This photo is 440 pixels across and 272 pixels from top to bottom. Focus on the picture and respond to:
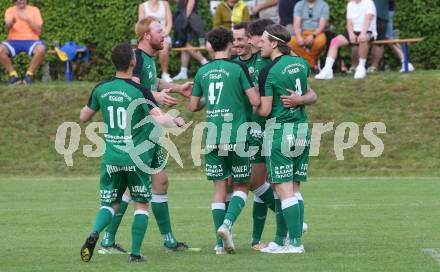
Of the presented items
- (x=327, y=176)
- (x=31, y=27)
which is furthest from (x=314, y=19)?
(x=31, y=27)

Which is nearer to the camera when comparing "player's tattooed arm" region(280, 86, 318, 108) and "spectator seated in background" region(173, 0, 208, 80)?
"player's tattooed arm" region(280, 86, 318, 108)

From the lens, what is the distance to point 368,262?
1010cm

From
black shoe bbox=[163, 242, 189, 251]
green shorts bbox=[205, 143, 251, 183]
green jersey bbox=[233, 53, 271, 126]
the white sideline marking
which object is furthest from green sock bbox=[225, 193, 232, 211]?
the white sideline marking

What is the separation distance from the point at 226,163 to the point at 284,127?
2.19 ft

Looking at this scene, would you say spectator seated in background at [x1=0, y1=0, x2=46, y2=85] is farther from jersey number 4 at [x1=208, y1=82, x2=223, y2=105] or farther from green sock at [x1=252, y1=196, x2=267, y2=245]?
jersey number 4 at [x1=208, y1=82, x2=223, y2=105]

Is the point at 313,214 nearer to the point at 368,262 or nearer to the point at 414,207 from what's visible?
the point at 414,207

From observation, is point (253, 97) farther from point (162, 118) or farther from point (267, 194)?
point (267, 194)

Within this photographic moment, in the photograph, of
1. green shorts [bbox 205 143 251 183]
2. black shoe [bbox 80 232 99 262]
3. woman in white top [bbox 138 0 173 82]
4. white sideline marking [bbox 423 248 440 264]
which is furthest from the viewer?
woman in white top [bbox 138 0 173 82]

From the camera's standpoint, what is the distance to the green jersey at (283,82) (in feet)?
35.7

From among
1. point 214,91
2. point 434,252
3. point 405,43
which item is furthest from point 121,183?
point 405,43

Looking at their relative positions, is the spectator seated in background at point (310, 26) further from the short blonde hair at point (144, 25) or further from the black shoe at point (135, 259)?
the black shoe at point (135, 259)

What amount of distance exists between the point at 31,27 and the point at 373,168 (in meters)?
7.70

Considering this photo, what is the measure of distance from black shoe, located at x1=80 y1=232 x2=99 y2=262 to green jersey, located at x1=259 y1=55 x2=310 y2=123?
6.94 feet

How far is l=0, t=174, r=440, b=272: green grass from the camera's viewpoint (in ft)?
33.3
